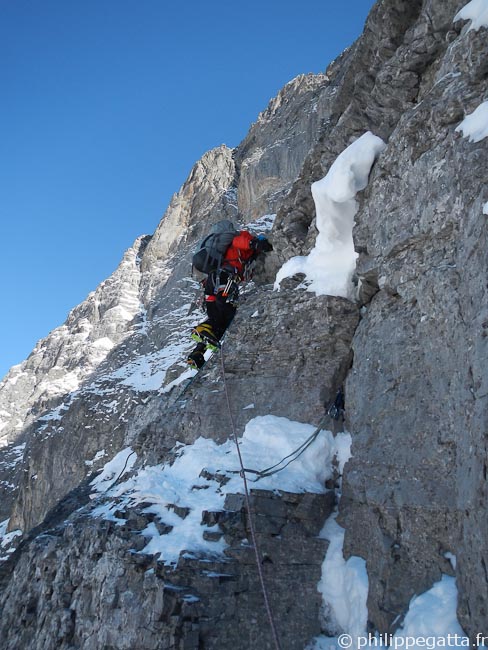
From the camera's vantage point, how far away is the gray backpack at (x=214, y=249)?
480 inches

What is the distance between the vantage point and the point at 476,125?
6621 mm

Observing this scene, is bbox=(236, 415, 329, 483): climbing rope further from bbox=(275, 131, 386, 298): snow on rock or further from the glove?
the glove

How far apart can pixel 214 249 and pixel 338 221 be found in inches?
132

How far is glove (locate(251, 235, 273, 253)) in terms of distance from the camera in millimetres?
12086

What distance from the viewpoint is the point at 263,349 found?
391 inches

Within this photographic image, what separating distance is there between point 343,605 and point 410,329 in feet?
11.7

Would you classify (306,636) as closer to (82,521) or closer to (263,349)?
(82,521)

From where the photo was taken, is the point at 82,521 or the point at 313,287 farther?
the point at 313,287

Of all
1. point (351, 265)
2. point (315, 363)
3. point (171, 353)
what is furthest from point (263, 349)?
point (171, 353)

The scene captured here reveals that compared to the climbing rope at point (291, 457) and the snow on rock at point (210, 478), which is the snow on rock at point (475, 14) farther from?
the snow on rock at point (210, 478)

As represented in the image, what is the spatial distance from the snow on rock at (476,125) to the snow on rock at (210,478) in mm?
4507

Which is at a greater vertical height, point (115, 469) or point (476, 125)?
point (476, 125)

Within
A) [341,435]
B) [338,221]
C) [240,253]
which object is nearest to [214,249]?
[240,253]

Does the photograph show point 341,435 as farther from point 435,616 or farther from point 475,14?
point 475,14
